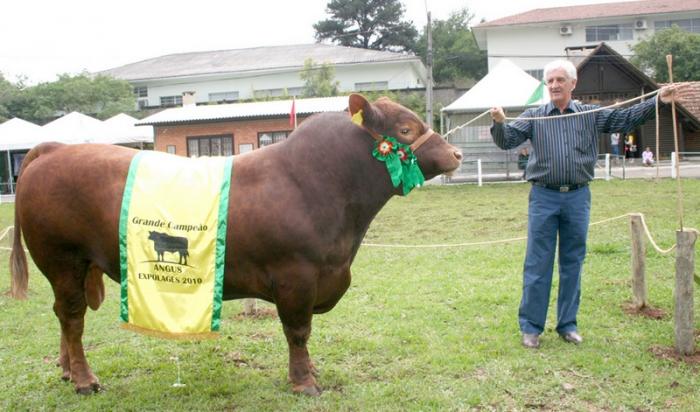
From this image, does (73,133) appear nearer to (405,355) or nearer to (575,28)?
(405,355)

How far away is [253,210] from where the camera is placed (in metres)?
3.96

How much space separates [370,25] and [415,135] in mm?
52777

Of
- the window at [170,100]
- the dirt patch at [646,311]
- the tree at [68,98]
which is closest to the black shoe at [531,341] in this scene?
the dirt patch at [646,311]

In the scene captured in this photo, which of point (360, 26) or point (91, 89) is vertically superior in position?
point (360, 26)

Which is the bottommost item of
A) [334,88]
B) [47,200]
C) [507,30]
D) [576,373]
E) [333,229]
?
[576,373]

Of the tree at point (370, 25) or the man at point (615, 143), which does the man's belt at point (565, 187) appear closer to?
the man at point (615, 143)

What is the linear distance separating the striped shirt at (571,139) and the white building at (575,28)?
36.1 m

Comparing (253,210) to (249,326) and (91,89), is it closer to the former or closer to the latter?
(249,326)

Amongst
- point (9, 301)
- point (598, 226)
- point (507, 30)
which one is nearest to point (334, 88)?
point (507, 30)

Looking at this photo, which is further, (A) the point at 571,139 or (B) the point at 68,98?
(B) the point at 68,98

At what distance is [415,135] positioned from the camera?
4180 millimetres

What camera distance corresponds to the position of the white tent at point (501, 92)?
21.1 m

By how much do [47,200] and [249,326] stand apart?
2.36 meters

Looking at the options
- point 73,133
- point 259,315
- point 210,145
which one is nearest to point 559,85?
point 259,315
